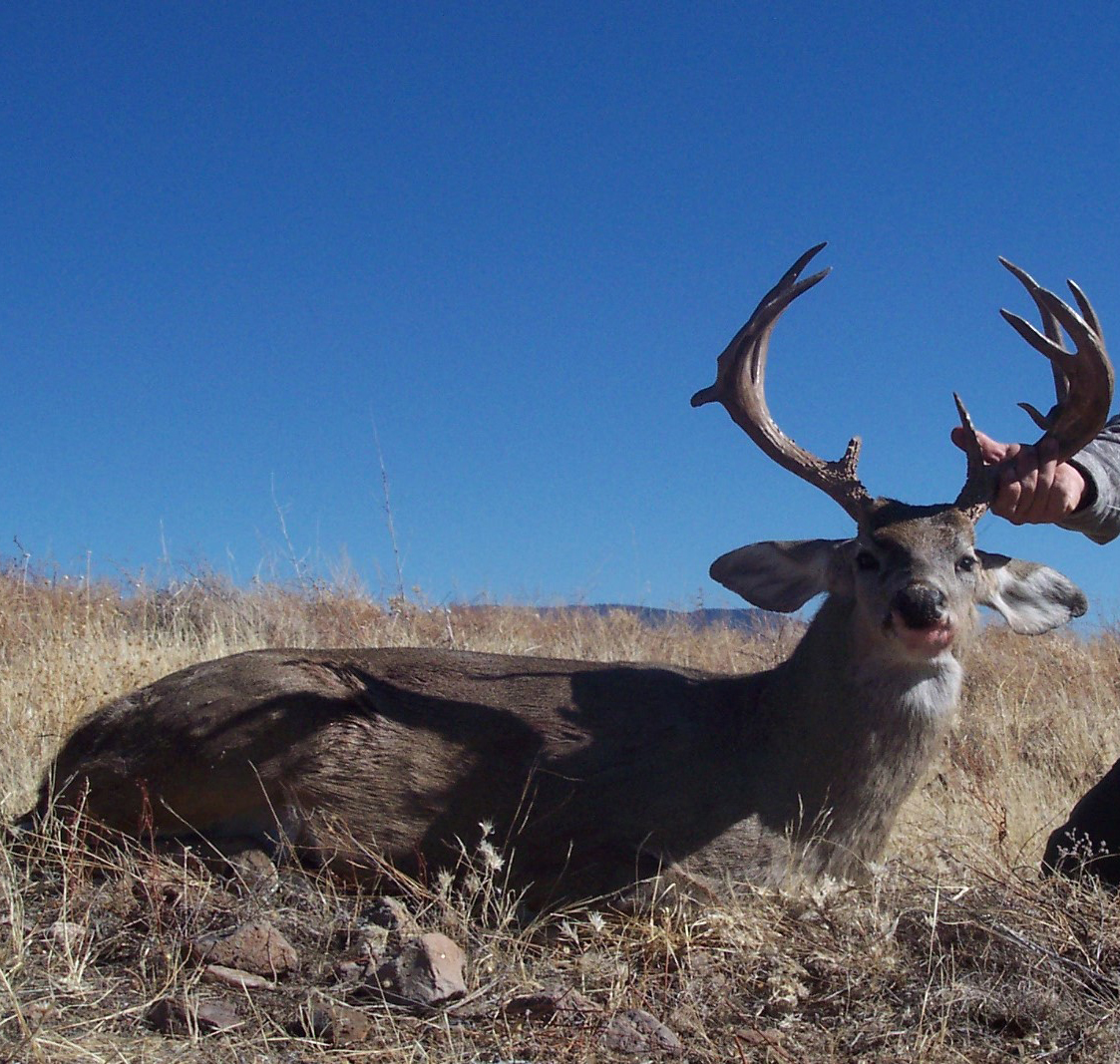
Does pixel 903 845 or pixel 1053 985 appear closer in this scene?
pixel 1053 985

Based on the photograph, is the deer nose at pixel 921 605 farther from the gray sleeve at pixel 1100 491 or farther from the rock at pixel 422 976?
the rock at pixel 422 976

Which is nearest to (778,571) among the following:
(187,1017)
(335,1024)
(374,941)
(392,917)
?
(392,917)

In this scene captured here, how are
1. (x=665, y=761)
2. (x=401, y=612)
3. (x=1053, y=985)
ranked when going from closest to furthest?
(x=1053, y=985)
(x=665, y=761)
(x=401, y=612)

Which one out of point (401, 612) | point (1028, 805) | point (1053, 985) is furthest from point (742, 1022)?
point (401, 612)

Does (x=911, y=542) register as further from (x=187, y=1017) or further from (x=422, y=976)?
(x=187, y=1017)

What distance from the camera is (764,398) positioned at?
4.55 meters

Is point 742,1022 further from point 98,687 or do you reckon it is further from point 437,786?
point 98,687

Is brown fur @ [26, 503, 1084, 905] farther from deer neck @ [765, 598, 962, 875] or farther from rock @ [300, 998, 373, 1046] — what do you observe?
rock @ [300, 998, 373, 1046]

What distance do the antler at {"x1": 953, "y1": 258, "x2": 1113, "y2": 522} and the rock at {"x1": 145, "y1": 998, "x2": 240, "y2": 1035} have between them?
2759 mm

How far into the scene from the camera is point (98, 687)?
584 cm

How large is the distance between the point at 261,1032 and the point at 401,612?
7020 millimetres

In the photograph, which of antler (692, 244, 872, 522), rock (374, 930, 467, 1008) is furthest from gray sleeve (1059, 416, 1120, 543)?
rock (374, 930, 467, 1008)

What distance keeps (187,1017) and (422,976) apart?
1.70 ft

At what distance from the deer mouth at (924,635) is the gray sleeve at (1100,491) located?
0.96 metres
